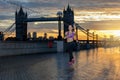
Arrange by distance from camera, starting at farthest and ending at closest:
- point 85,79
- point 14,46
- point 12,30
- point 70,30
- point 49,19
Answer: point 49,19 → point 12,30 → point 14,46 → point 70,30 → point 85,79

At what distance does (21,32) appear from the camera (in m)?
116

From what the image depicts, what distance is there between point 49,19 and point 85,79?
99913mm

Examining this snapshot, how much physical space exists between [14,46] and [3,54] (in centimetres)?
268

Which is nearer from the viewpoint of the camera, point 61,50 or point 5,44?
point 5,44

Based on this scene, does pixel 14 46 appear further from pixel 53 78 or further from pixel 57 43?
pixel 53 78

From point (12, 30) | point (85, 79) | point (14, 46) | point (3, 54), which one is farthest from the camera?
point (12, 30)

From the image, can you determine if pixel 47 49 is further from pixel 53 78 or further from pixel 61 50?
pixel 53 78

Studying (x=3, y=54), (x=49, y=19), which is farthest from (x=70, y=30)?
(x=49, y=19)

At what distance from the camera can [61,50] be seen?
43938 millimetres

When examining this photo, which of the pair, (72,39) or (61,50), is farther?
(61,50)

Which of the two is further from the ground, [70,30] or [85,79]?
[70,30]

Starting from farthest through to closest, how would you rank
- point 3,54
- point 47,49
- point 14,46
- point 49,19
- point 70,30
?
point 49,19 < point 47,49 < point 14,46 < point 3,54 < point 70,30

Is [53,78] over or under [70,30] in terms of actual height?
under

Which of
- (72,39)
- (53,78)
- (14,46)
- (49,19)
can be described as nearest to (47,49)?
(14,46)
